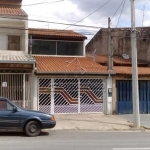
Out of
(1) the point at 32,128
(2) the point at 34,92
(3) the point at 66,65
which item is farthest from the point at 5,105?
(3) the point at 66,65

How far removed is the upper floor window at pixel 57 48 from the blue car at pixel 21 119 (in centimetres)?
1046

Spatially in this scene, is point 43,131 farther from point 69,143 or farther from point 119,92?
point 119,92

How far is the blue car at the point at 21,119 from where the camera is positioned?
41.5 ft

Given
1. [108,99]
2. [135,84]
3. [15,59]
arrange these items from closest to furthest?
1. [135,84]
2. [15,59]
3. [108,99]

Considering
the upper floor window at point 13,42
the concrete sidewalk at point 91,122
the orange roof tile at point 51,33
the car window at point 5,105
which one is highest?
the orange roof tile at point 51,33

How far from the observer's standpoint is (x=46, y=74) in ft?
63.7

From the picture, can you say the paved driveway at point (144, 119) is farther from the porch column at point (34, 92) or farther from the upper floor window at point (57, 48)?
the upper floor window at point (57, 48)

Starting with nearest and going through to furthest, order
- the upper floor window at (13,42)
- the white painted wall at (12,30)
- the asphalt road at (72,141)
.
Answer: the asphalt road at (72,141) < the white painted wall at (12,30) < the upper floor window at (13,42)

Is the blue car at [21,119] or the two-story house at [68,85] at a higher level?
the two-story house at [68,85]

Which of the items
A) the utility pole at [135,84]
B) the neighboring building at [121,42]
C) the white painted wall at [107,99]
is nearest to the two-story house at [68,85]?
the white painted wall at [107,99]

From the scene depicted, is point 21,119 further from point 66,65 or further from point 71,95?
point 66,65

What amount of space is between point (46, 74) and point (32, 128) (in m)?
6.81

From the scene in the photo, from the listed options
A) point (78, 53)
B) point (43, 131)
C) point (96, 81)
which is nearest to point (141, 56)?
point (78, 53)

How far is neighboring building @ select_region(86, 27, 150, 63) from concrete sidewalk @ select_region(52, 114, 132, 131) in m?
7.78
